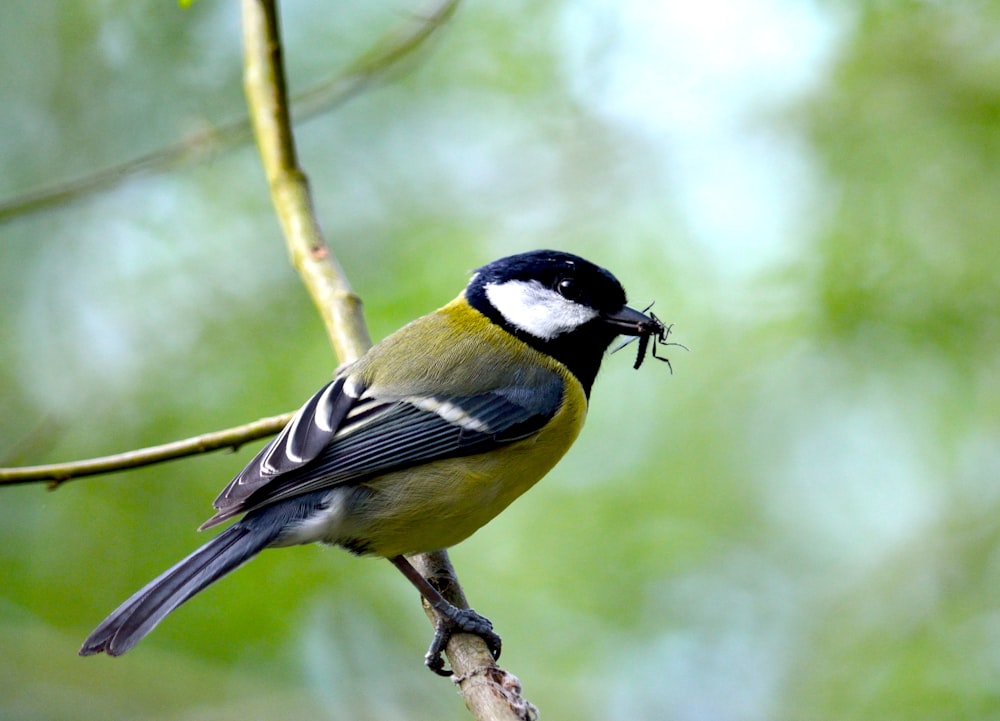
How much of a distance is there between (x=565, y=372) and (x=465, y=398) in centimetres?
40

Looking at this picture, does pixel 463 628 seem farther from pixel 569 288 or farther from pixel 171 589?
pixel 569 288

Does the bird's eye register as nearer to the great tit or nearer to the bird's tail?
the great tit

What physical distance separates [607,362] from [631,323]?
148 centimetres

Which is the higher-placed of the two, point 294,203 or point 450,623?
point 294,203

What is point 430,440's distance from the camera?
9.98 ft

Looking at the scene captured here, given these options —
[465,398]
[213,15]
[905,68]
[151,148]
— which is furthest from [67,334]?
[905,68]

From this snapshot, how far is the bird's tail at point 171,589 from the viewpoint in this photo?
98.4 inches

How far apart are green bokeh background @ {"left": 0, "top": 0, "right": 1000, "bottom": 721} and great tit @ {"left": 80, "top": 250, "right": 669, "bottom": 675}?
1589 mm

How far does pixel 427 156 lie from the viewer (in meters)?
5.94

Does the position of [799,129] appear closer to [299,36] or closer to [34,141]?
[299,36]

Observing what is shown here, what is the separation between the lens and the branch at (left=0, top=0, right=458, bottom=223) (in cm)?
391

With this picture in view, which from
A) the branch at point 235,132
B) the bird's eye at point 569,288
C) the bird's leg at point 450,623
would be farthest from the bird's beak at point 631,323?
the branch at point 235,132

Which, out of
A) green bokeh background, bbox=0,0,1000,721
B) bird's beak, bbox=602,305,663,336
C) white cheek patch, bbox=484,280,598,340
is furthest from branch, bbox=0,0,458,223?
bird's beak, bbox=602,305,663,336

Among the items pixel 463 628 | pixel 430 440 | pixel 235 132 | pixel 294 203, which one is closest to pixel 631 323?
pixel 430 440
